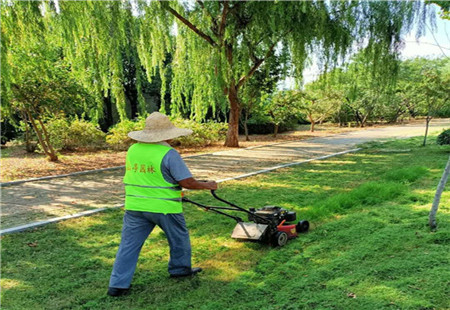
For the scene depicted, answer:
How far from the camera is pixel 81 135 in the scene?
16.5 meters

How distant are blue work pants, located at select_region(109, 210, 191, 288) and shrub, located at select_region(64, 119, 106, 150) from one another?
13678mm

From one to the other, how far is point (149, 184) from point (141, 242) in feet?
1.91

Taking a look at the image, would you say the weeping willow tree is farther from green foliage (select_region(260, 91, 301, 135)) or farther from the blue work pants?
green foliage (select_region(260, 91, 301, 135))

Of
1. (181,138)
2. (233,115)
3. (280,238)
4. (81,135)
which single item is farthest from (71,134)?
(280,238)

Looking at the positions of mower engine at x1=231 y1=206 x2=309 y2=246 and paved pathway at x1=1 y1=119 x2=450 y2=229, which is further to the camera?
paved pathway at x1=1 y1=119 x2=450 y2=229

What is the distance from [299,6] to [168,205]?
9.66 metres

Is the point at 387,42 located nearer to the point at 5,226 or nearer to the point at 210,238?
the point at 210,238

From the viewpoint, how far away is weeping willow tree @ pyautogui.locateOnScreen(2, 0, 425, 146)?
869 centimetres

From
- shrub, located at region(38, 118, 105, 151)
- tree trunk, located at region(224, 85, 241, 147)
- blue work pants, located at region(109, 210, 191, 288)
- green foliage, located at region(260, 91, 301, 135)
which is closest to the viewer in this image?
blue work pants, located at region(109, 210, 191, 288)


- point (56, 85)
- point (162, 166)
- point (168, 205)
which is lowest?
point (168, 205)

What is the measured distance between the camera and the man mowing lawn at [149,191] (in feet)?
12.0

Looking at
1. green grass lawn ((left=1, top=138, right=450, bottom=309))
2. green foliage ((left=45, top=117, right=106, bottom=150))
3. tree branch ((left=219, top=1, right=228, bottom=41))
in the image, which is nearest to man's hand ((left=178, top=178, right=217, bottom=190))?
green grass lawn ((left=1, top=138, right=450, bottom=309))

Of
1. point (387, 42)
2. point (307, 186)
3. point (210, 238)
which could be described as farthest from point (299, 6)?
point (210, 238)

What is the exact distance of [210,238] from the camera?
5230 millimetres
